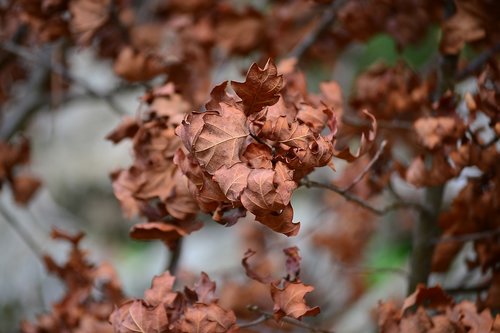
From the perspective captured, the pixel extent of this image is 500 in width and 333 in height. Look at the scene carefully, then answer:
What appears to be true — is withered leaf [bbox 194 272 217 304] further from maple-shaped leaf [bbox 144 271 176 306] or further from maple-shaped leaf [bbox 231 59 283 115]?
maple-shaped leaf [bbox 231 59 283 115]

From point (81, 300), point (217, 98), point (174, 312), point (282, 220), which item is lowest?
point (81, 300)

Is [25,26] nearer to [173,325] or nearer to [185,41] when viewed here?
[185,41]

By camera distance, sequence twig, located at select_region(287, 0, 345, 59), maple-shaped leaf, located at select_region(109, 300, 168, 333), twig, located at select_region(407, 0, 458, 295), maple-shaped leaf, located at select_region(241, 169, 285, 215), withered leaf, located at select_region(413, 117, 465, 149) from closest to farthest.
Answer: maple-shaped leaf, located at select_region(241, 169, 285, 215) → maple-shaped leaf, located at select_region(109, 300, 168, 333) → withered leaf, located at select_region(413, 117, 465, 149) → twig, located at select_region(407, 0, 458, 295) → twig, located at select_region(287, 0, 345, 59)

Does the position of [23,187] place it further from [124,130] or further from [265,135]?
[265,135]

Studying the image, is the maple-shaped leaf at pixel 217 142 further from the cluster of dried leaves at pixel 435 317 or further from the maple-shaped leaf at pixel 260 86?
the cluster of dried leaves at pixel 435 317

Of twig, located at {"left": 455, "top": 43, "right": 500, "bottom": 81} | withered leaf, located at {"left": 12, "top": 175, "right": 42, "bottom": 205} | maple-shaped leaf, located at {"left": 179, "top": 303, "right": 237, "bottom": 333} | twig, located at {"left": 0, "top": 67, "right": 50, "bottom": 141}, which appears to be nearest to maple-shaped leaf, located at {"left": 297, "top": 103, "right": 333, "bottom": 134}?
maple-shaped leaf, located at {"left": 179, "top": 303, "right": 237, "bottom": 333}

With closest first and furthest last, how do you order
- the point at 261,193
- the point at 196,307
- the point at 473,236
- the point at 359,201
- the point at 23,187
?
the point at 261,193, the point at 196,307, the point at 359,201, the point at 473,236, the point at 23,187

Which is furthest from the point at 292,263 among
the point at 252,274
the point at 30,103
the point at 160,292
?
the point at 30,103
